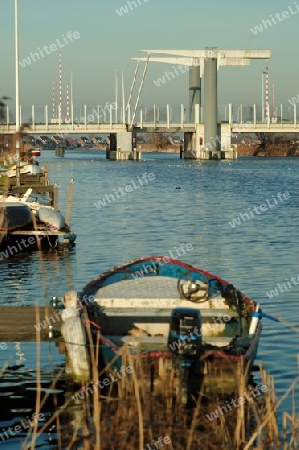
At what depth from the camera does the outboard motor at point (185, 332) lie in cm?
1106

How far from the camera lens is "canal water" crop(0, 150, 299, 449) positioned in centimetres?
1402

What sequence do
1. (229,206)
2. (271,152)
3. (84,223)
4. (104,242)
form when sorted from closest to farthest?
(104,242) → (84,223) → (229,206) → (271,152)

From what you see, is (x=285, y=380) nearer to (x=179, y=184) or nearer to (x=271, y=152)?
(x=179, y=184)

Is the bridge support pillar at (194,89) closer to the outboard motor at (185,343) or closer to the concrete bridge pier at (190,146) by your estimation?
the concrete bridge pier at (190,146)

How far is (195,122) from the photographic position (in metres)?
133

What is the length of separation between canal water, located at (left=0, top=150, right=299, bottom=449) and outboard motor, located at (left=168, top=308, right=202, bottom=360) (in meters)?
1.39

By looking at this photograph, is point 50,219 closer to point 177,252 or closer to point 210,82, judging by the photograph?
point 177,252

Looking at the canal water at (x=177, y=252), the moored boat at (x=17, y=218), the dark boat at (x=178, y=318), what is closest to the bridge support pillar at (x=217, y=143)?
the canal water at (x=177, y=252)

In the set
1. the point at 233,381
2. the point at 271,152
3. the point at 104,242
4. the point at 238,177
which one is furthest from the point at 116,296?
the point at 271,152

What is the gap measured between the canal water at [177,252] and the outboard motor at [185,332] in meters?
1.39

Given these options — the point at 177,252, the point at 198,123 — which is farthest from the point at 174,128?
the point at 177,252

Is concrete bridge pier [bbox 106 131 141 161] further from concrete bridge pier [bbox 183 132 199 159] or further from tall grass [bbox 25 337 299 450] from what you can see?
tall grass [bbox 25 337 299 450]

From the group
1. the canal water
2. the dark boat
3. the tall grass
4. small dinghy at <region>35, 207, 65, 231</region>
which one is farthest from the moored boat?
the tall grass

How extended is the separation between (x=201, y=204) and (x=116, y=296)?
1466 inches
